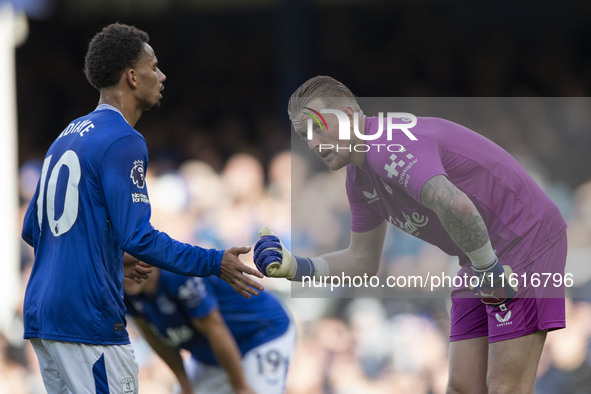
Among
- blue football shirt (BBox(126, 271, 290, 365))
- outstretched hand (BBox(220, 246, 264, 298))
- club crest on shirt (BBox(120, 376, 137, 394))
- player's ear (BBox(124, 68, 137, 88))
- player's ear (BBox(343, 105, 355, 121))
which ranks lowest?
club crest on shirt (BBox(120, 376, 137, 394))

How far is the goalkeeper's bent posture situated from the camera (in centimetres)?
446

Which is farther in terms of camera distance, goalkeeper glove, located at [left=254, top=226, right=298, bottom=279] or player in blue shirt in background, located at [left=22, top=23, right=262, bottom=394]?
goalkeeper glove, located at [left=254, top=226, right=298, bottom=279]

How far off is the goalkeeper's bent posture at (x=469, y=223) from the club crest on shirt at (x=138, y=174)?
75cm

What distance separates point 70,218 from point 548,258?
7.21 feet

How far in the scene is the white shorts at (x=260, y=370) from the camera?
5.94 meters

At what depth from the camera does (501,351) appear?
4.50m

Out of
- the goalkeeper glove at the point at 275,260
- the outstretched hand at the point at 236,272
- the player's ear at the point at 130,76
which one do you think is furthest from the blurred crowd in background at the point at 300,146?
the player's ear at the point at 130,76

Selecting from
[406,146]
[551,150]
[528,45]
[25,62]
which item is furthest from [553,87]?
[25,62]

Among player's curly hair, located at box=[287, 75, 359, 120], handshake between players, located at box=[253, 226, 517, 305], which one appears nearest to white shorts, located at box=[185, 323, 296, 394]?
handshake between players, located at box=[253, 226, 517, 305]

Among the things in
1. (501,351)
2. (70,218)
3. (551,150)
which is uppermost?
(551,150)

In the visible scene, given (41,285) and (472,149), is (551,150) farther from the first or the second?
(41,285)

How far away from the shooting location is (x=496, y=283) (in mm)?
4578

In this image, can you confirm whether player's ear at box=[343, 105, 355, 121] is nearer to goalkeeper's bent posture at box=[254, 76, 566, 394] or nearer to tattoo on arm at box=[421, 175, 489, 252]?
goalkeeper's bent posture at box=[254, 76, 566, 394]

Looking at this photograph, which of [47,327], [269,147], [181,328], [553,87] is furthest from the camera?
[269,147]
